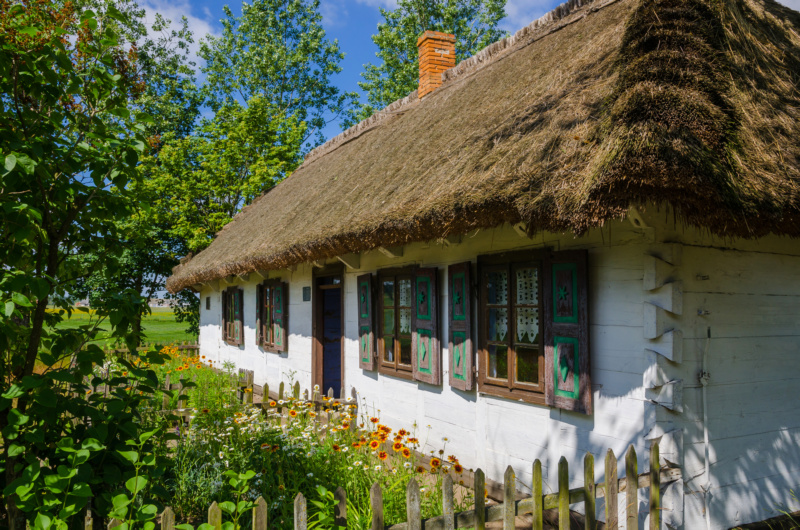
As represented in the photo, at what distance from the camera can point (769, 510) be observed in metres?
3.93

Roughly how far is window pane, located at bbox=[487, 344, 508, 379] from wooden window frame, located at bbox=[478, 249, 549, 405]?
0.04 meters

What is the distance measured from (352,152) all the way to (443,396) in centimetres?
565

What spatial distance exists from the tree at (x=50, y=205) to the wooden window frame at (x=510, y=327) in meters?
2.92

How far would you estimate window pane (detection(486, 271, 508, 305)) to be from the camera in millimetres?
4773

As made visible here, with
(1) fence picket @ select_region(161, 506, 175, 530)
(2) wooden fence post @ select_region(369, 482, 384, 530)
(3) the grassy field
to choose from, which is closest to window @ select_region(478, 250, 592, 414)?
(2) wooden fence post @ select_region(369, 482, 384, 530)

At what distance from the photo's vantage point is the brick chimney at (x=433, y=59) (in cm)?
948

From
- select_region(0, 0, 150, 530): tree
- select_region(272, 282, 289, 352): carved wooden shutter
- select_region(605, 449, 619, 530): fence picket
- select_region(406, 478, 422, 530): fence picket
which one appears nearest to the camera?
select_region(0, 0, 150, 530): tree

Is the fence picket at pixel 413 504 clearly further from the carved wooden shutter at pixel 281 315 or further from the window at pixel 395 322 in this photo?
the carved wooden shutter at pixel 281 315

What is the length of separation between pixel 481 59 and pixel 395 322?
444 centimetres

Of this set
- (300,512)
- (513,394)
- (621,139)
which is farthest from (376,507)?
(621,139)

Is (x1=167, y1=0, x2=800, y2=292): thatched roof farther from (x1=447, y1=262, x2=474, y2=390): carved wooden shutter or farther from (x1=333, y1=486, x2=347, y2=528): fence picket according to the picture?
(x1=333, y1=486, x2=347, y2=528): fence picket

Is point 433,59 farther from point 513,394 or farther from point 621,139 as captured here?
point 621,139

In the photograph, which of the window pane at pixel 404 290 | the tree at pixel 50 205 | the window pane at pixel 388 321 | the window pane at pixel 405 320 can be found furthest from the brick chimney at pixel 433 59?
the tree at pixel 50 205

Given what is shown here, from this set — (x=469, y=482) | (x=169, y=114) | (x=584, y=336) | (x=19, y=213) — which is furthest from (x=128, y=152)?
(x=169, y=114)
